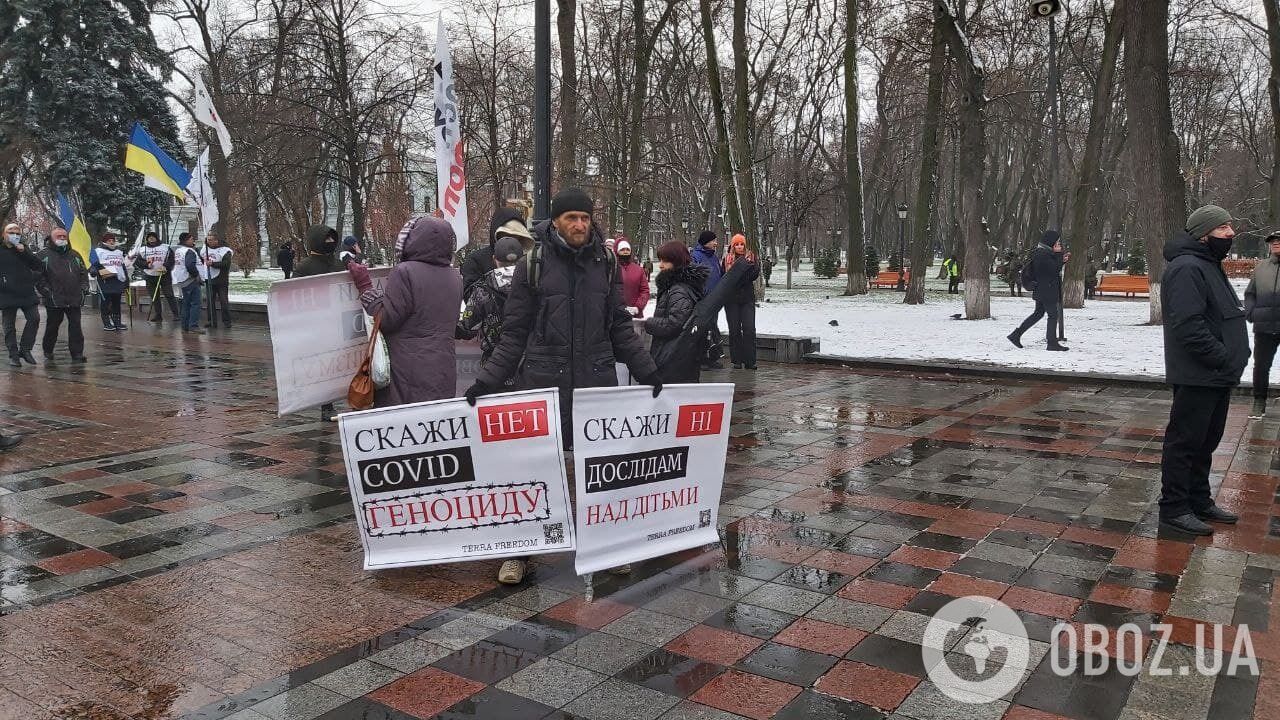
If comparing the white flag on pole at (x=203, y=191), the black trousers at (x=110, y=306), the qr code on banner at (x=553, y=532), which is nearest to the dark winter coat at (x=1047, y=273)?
the qr code on banner at (x=553, y=532)

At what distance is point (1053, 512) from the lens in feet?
19.1

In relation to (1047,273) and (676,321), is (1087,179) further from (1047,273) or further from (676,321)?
(676,321)

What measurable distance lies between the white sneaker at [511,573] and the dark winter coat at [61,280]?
1150 centimetres

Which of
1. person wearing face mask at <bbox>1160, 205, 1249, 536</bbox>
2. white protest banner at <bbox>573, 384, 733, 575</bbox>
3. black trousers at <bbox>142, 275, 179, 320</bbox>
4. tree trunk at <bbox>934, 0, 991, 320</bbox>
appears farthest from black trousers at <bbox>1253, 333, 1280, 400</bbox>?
black trousers at <bbox>142, 275, 179, 320</bbox>

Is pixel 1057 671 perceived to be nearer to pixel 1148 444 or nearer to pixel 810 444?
pixel 810 444

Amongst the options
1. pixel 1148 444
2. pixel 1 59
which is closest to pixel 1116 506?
pixel 1148 444

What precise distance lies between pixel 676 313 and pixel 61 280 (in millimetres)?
10960

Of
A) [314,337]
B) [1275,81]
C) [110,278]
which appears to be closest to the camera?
[314,337]

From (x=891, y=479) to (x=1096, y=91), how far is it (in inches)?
782

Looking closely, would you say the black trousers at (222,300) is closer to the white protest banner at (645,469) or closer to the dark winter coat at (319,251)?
the dark winter coat at (319,251)

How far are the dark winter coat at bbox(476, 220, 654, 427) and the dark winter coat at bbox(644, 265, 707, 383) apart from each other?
6.63ft

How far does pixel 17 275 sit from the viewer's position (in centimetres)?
1255

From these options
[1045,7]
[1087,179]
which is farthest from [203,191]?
[1087,179]

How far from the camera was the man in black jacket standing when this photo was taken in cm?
1376
